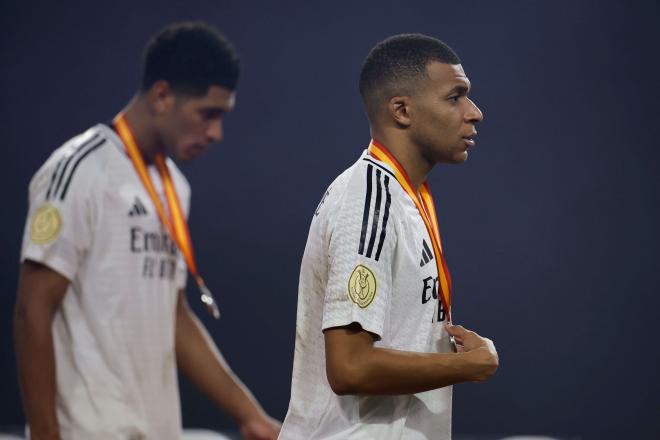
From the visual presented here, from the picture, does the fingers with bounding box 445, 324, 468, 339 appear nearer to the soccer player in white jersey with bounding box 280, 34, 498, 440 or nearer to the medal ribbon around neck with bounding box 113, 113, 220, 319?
the soccer player in white jersey with bounding box 280, 34, 498, 440

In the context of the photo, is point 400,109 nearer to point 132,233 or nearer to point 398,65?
point 398,65

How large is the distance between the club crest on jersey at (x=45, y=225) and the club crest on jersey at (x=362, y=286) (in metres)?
1.08

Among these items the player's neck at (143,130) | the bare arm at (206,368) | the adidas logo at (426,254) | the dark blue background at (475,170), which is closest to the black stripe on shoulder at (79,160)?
the player's neck at (143,130)

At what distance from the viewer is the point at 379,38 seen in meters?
5.15

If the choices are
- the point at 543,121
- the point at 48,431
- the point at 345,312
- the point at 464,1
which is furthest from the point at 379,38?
the point at 345,312

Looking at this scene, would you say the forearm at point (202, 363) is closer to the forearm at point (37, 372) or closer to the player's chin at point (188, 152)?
the player's chin at point (188, 152)

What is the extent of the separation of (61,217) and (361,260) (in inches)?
44.4

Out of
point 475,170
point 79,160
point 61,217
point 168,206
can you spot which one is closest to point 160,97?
point 168,206

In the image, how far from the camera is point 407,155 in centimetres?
234

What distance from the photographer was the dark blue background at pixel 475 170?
5137 mm

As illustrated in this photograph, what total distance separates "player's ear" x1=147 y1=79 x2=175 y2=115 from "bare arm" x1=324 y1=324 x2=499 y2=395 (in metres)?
1.44

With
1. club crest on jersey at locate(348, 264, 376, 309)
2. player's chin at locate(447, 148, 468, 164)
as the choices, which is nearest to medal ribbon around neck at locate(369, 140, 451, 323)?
player's chin at locate(447, 148, 468, 164)

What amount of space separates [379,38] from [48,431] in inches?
116

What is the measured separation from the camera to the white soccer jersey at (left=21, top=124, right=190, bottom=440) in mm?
2871
